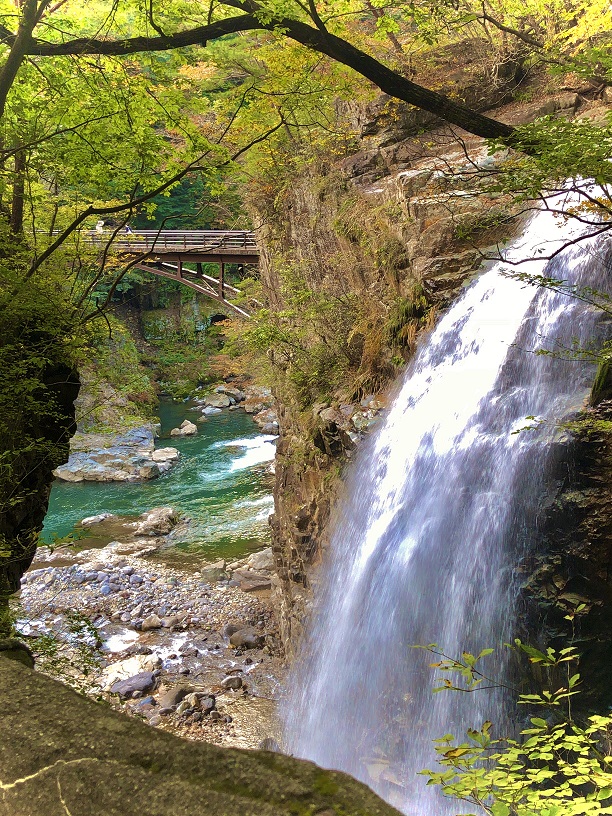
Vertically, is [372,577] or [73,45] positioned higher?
[73,45]

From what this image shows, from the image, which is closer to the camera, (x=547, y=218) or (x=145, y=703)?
(x=547, y=218)

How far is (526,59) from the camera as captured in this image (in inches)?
468

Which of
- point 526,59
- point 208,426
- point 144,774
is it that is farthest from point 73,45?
point 208,426

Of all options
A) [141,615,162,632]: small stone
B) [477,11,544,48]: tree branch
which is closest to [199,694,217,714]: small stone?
[141,615,162,632]: small stone

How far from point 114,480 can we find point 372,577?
13965 millimetres

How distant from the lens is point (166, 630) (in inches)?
434

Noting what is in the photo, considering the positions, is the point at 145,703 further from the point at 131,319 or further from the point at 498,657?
the point at 131,319

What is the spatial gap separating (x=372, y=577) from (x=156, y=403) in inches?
835

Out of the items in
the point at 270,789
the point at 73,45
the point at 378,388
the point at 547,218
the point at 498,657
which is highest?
the point at 73,45

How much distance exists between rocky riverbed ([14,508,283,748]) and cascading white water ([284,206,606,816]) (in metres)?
1.41

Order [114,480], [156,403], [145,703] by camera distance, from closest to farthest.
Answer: [145,703], [114,480], [156,403]

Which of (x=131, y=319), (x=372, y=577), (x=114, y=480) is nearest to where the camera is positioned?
(x=372, y=577)

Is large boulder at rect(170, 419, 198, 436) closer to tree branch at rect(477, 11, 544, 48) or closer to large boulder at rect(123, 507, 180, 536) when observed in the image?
large boulder at rect(123, 507, 180, 536)

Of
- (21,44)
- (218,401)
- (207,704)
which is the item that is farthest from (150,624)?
(218,401)
